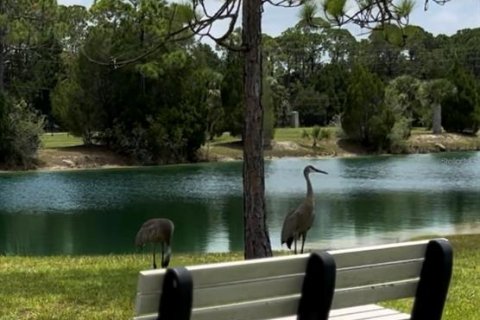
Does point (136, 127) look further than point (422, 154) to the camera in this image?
No

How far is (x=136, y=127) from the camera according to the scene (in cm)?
4116

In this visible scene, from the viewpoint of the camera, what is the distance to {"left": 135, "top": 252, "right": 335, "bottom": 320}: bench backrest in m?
2.56

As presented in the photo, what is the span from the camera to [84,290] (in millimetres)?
5922

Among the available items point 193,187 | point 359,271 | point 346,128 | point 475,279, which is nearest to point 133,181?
point 193,187

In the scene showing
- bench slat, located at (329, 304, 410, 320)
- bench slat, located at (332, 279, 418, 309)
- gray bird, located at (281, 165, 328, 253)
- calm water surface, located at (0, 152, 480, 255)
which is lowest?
calm water surface, located at (0, 152, 480, 255)

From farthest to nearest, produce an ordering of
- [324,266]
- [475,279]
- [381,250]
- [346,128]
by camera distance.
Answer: [346,128] < [475,279] < [381,250] < [324,266]

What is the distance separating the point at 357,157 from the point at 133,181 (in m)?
17.9

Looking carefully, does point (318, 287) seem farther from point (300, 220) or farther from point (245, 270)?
point (300, 220)

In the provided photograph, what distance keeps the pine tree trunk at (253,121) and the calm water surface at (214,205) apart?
7983 mm

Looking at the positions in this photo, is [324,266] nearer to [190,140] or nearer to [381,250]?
[381,250]

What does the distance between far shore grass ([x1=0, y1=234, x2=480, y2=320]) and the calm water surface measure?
567 centimetres

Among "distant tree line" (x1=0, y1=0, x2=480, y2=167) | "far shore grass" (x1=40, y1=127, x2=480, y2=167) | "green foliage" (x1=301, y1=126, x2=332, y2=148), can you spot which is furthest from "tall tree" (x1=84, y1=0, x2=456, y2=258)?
"green foliage" (x1=301, y1=126, x2=332, y2=148)

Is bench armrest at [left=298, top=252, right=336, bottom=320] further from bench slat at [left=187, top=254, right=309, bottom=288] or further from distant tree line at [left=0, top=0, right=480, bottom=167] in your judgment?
distant tree line at [left=0, top=0, right=480, bottom=167]

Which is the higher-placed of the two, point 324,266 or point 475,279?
point 324,266
